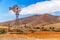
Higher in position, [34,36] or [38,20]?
[38,20]

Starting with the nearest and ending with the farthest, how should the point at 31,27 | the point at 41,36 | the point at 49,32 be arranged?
the point at 41,36
the point at 49,32
the point at 31,27

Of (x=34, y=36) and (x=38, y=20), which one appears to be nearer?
(x=34, y=36)

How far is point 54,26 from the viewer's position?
82.3 feet

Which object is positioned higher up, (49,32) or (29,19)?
(29,19)

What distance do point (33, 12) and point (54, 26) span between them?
124 inches

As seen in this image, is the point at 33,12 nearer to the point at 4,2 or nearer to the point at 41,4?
the point at 41,4

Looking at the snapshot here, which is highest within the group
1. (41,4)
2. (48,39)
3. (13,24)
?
(41,4)

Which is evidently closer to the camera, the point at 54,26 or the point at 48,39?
the point at 48,39

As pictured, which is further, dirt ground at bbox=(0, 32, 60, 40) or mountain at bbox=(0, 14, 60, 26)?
mountain at bbox=(0, 14, 60, 26)

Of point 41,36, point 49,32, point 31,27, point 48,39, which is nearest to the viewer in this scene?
point 48,39

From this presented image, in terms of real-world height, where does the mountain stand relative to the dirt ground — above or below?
above

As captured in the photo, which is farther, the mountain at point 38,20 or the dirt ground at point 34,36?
the mountain at point 38,20

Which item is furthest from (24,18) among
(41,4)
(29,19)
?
(41,4)

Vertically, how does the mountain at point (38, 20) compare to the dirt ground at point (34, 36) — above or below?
above
